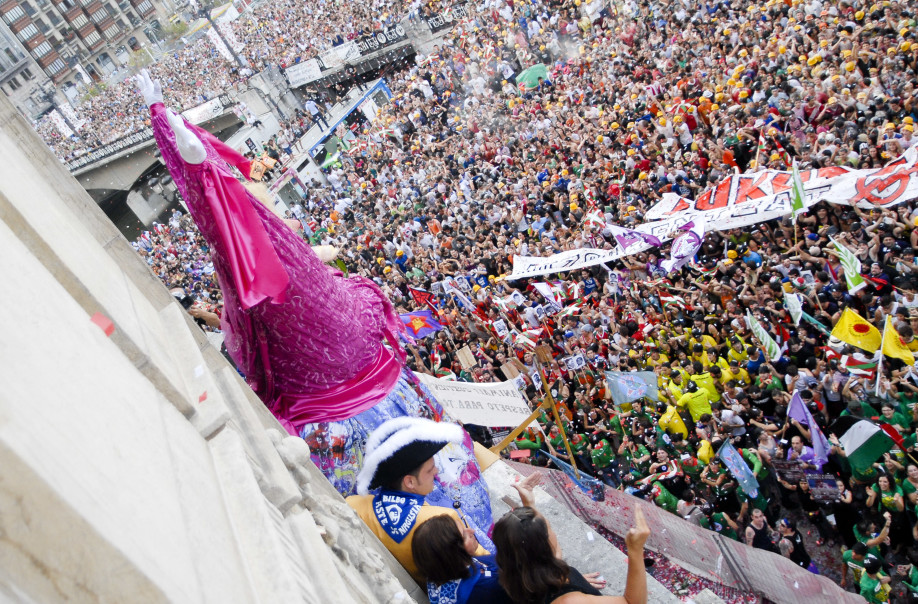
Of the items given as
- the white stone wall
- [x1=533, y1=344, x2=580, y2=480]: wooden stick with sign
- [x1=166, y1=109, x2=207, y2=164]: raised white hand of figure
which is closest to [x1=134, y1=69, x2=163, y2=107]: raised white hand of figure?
[x1=166, y1=109, x2=207, y2=164]: raised white hand of figure

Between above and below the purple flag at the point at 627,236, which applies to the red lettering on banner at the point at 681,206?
below

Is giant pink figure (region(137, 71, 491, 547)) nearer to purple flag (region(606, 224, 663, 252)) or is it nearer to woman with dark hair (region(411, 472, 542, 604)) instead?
woman with dark hair (region(411, 472, 542, 604))

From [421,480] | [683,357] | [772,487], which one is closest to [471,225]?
[683,357]

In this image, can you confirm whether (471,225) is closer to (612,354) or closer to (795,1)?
(612,354)

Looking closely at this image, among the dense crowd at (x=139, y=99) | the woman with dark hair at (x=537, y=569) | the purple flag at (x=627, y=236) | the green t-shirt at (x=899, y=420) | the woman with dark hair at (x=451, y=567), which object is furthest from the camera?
the dense crowd at (x=139, y=99)

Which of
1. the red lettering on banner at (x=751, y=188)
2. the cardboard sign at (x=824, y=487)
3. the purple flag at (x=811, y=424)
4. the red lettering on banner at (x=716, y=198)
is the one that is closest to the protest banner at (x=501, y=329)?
the red lettering on banner at (x=716, y=198)

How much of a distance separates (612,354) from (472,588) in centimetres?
679

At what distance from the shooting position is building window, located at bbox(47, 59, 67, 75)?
6806 centimetres

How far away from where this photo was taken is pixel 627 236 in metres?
11.0

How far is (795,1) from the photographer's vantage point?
13625 mm

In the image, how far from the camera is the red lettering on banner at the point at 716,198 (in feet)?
34.8

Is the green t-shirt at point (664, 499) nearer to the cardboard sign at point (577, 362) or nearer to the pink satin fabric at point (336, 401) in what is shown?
the cardboard sign at point (577, 362)

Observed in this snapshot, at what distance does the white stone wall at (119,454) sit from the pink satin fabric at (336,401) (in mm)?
1955

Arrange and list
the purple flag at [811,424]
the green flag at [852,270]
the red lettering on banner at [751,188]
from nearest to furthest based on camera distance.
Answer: the purple flag at [811,424], the green flag at [852,270], the red lettering on banner at [751,188]
